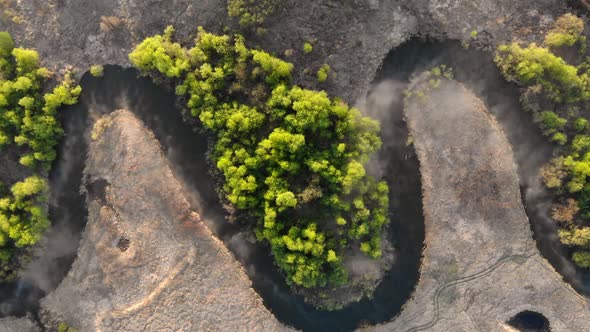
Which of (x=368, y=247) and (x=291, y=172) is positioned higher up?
A: (x=291, y=172)

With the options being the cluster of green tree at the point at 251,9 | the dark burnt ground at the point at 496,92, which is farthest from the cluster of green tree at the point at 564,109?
the cluster of green tree at the point at 251,9

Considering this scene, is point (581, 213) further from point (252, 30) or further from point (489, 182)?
point (252, 30)

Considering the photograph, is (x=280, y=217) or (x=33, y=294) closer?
(x=280, y=217)

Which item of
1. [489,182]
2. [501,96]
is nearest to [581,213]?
[489,182]

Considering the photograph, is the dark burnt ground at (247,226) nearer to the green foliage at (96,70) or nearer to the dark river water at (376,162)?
the dark river water at (376,162)

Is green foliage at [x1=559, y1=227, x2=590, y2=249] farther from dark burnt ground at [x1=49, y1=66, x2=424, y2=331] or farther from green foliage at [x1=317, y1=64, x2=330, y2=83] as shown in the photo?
green foliage at [x1=317, y1=64, x2=330, y2=83]

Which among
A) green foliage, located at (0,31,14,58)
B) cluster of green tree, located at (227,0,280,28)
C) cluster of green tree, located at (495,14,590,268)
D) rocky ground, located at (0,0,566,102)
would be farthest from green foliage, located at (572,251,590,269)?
green foliage, located at (0,31,14,58)

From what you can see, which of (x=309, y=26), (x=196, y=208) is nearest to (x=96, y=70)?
(x=196, y=208)
